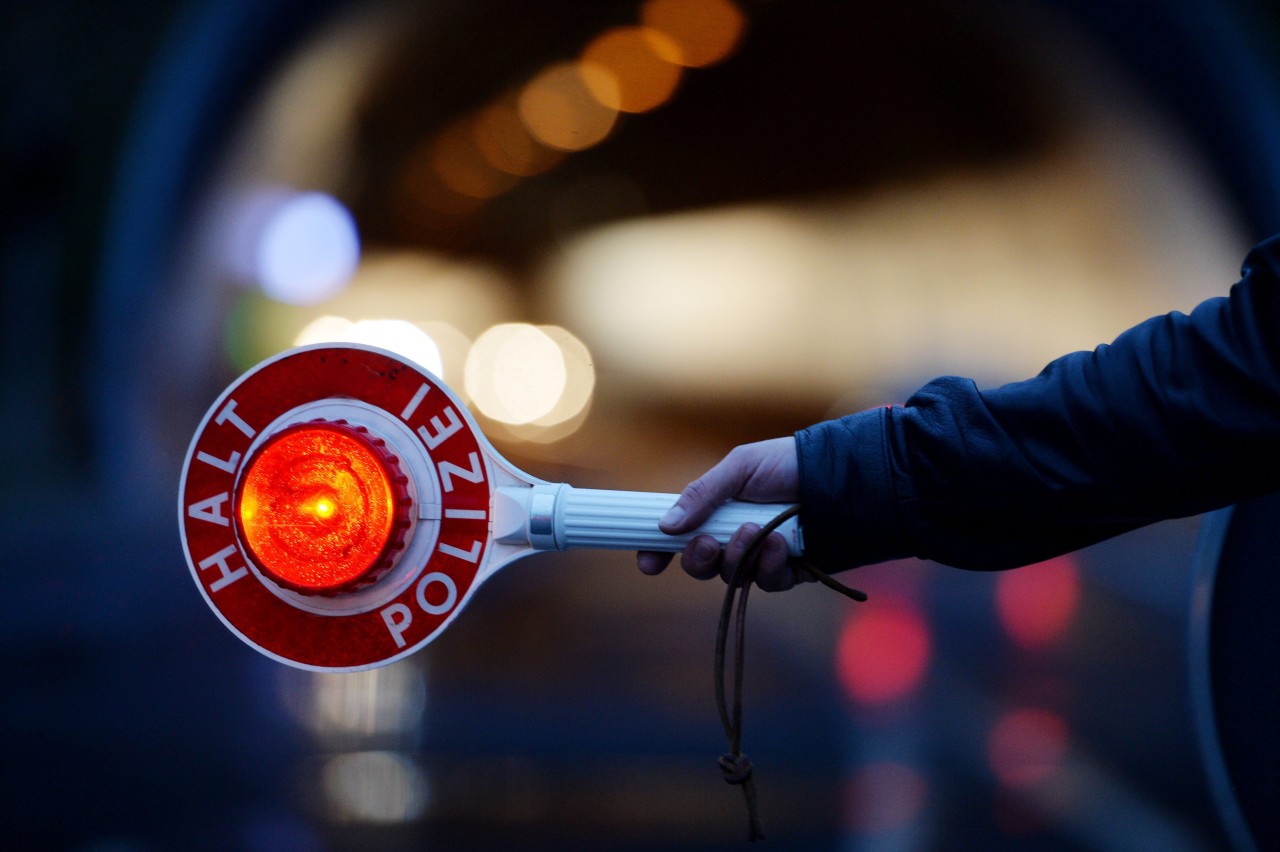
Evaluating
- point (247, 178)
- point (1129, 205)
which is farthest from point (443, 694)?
point (1129, 205)

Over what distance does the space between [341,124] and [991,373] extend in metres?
0.80

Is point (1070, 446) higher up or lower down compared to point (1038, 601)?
higher up

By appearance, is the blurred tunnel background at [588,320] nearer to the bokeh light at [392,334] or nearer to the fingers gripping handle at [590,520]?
the bokeh light at [392,334]

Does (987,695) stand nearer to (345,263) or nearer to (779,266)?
(779,266)

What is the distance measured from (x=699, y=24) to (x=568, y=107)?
0.56 ft

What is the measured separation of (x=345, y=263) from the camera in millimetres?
987

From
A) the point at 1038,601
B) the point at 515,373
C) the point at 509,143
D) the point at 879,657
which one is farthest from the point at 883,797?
the point at 509,143

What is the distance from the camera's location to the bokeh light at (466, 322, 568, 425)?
0.99 meters

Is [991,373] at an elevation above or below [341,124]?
below

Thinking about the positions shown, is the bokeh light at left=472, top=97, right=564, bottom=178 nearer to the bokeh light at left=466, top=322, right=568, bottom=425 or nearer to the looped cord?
the bokeh light at left=466, top=322, right=568, bottom=425

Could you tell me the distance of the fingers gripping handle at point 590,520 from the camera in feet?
2.32

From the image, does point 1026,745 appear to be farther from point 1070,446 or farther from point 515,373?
point 515,373

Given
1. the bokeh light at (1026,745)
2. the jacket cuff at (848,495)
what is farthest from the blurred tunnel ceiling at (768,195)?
the bokeh light at (1026,745)

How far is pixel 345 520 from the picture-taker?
0.64 m
